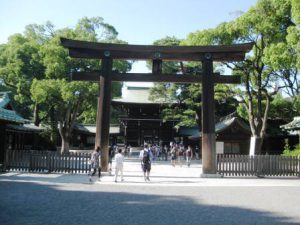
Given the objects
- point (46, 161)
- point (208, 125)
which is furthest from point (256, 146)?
point (46, 161)

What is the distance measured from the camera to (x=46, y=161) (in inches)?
724

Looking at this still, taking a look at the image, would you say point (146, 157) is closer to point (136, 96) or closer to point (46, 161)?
point (46, 161)

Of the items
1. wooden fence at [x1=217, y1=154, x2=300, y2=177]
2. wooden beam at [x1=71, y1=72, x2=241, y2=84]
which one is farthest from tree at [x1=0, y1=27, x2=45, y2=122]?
wooden fence at [x1=217, y1=154, x2=300, y2=177]

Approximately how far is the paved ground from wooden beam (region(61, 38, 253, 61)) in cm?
710

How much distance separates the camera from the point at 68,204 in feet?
31.6

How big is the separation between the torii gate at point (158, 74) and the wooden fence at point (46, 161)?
136cm

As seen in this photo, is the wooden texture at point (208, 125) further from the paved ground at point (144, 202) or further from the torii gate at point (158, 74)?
the paved ground at point (144, 202)

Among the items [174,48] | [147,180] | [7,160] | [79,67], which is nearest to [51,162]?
[7,160]

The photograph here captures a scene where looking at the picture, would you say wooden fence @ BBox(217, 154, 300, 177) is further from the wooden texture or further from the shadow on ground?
the shadow on ground

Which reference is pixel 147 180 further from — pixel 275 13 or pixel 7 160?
pixel 275 13

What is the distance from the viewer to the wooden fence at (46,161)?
60.1 feet

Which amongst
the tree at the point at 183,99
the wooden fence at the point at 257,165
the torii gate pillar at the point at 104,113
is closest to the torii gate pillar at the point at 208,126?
the wooden fence at the point at 257,165

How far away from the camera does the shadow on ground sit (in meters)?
7.82

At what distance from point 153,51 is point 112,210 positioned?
1149 cm
